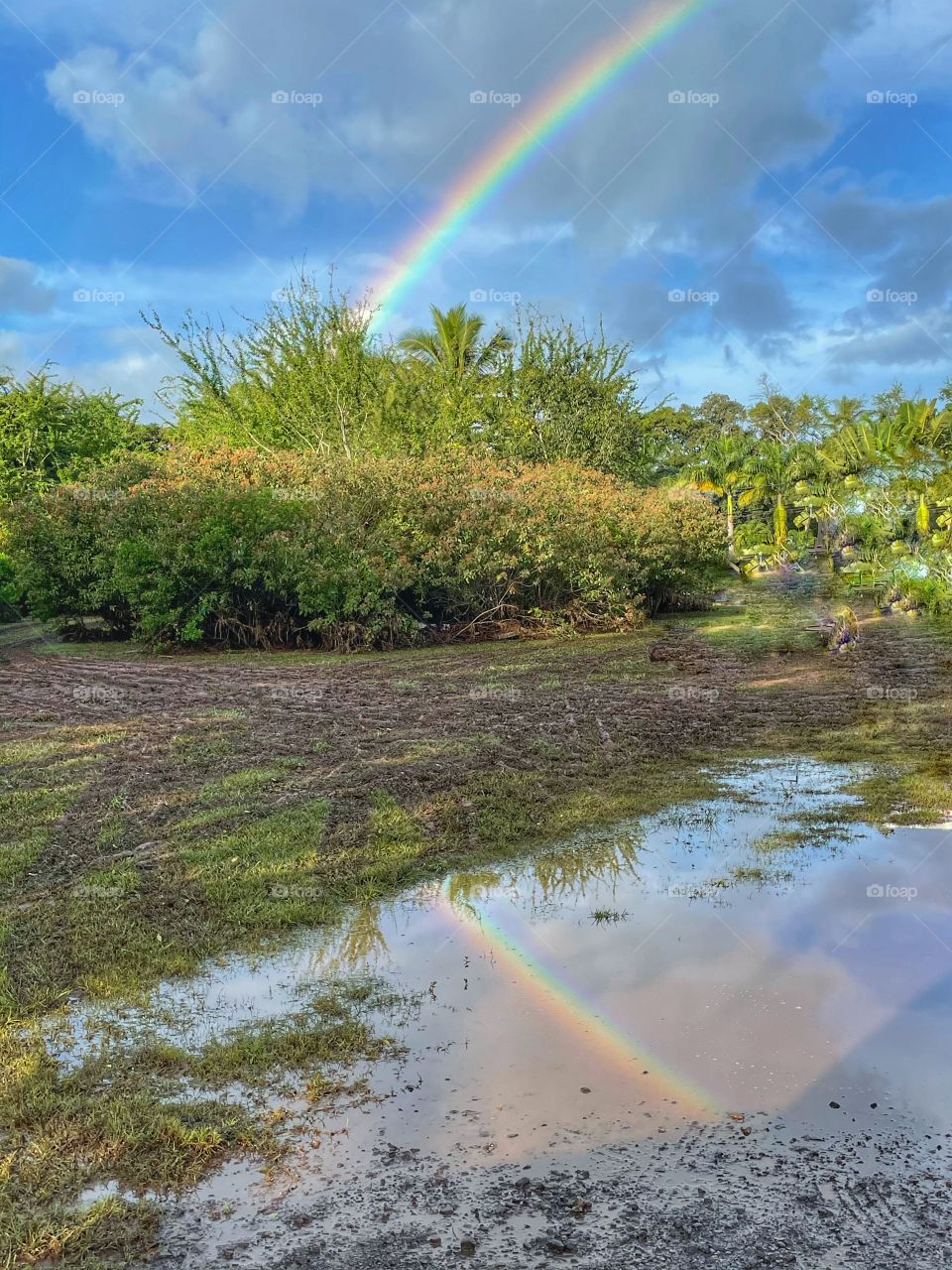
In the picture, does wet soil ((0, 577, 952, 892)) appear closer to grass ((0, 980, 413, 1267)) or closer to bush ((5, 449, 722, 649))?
bush ((5, 449, 722, 649))

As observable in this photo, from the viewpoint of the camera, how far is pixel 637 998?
4.24m

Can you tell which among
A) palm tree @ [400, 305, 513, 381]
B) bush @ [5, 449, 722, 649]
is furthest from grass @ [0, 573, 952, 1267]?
palm tree @ [400, 305, 513, 381]

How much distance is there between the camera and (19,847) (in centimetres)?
629

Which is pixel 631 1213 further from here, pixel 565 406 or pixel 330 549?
pixel 565 406

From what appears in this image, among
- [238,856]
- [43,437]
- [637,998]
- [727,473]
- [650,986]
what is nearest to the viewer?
[637,998]

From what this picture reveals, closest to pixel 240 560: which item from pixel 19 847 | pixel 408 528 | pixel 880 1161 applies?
pixel 408 528

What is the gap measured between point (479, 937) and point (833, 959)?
151 centimetres

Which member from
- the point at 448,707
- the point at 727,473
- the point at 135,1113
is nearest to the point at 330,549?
the point at 448,707

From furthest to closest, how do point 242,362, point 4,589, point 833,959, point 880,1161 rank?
point 242,362 → point 4,589 → point 833,959 → point 880,1161

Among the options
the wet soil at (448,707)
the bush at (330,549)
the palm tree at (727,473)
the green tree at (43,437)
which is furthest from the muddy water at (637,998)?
the palm tree at (727,473)

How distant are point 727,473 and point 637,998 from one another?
4058 centimetres

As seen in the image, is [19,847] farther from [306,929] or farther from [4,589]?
[4,589]

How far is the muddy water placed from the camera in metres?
3.29

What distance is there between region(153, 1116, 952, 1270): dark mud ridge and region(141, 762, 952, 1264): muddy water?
52 mm
